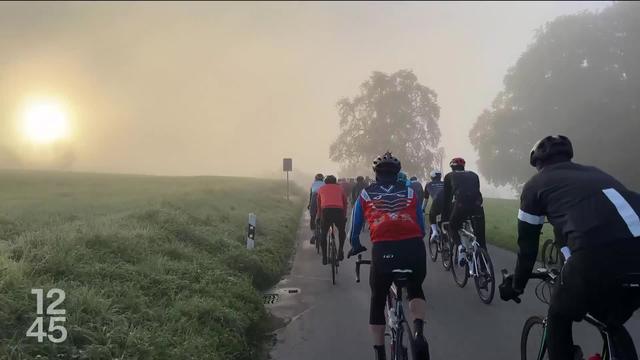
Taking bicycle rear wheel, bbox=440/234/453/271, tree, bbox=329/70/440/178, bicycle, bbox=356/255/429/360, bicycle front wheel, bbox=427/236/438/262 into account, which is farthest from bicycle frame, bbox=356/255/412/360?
tree, bbox=329/70/440/178

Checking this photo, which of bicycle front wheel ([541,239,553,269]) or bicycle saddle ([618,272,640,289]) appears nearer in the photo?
bicycle saddle ([618,272,640,289])

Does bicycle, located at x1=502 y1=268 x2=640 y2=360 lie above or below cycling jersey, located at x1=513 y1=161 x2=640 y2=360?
below

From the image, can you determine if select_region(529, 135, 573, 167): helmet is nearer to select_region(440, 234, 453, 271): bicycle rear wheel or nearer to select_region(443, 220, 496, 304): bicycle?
select_region(443, 220, 496, 304): bicycle

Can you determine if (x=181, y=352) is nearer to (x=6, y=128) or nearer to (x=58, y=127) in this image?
(x=6, y=128)

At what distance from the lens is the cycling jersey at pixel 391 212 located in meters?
4.44

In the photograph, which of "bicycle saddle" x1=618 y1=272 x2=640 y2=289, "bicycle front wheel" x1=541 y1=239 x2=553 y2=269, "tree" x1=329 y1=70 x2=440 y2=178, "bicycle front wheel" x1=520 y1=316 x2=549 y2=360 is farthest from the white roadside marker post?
"tree" x1=329 y1=70 x2=440 y2=178

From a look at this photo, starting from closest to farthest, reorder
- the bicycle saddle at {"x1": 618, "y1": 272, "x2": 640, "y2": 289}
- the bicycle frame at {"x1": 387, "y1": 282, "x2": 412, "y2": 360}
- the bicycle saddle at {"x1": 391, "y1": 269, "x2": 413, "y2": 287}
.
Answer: the bicycle saddle at {"x1": 618, "y1": 272, "x2": 640, "y2": 289} → the bicycle saddle at {"x1": 391, "y1": 269, "x2": 413, "y2": 287} → the bicycle frame at {"x1": 387, "y1": 282, "x2": 412, "y2": 360}

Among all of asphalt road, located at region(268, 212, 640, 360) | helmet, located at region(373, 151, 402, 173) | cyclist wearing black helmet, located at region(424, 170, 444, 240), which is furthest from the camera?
cyclist wearing black helmet, located at region(424, 170, 444, 240)

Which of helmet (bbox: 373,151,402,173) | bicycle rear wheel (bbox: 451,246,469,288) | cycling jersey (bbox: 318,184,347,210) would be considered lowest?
bicycle rear wheel (bbox: 451,246,469,288)

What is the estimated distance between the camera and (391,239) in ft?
14.5

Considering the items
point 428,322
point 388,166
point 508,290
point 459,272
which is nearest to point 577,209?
point 508,290

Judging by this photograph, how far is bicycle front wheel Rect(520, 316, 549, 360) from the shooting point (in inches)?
141

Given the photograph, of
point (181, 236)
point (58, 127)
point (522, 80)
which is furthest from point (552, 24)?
point (58, 127)

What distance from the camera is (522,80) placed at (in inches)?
1485
